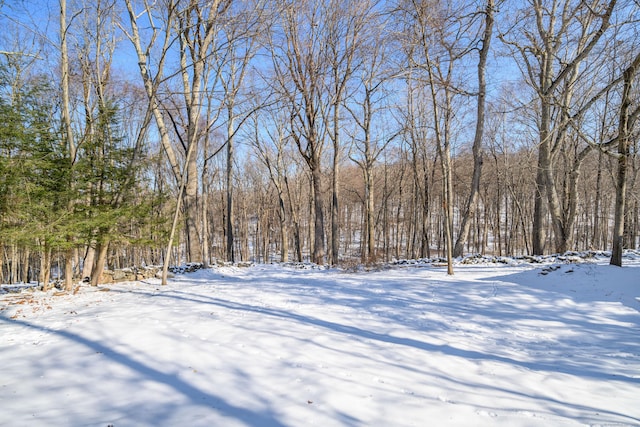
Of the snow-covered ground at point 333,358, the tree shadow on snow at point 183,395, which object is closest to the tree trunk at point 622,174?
the snow-covered ground at point 333,358

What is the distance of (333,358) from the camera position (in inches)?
133

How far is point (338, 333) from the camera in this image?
4.17 metres

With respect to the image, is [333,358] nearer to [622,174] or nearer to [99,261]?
[622,174]

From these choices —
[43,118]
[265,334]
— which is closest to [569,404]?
[265,334]

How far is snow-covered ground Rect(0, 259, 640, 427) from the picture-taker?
2.40m

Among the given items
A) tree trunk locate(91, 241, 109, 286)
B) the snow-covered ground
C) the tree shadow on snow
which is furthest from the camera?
tree trunk locate(91, 241, 109, 286)

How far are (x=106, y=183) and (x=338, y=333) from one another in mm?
7288

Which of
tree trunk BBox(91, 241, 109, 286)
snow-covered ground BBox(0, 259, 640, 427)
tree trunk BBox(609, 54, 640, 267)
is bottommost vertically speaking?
snow-covered ground BBox(0, 259, 640, 427)

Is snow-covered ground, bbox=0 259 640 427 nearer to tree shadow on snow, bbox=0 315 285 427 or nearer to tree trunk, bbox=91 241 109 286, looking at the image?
tree shadow on snow, bbox=0 315 285 427

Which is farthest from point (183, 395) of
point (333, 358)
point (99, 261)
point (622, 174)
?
point (622, 174)

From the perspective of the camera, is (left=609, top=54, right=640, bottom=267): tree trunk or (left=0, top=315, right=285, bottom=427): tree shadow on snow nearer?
(left=0, top=315, right=285, bottom=427): tree shadow on snow

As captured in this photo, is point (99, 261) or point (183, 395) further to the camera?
point (99, 261)

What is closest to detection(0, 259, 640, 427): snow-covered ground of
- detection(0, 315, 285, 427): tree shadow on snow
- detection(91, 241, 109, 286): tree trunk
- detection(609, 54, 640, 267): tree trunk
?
detection(0, 315, 285, 427): tree shadow on snow

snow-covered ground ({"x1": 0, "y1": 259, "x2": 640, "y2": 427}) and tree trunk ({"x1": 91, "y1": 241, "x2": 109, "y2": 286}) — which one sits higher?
tree trunk ({"x1": 91, "y1": 241, "x2": 109, "y2": 286})
